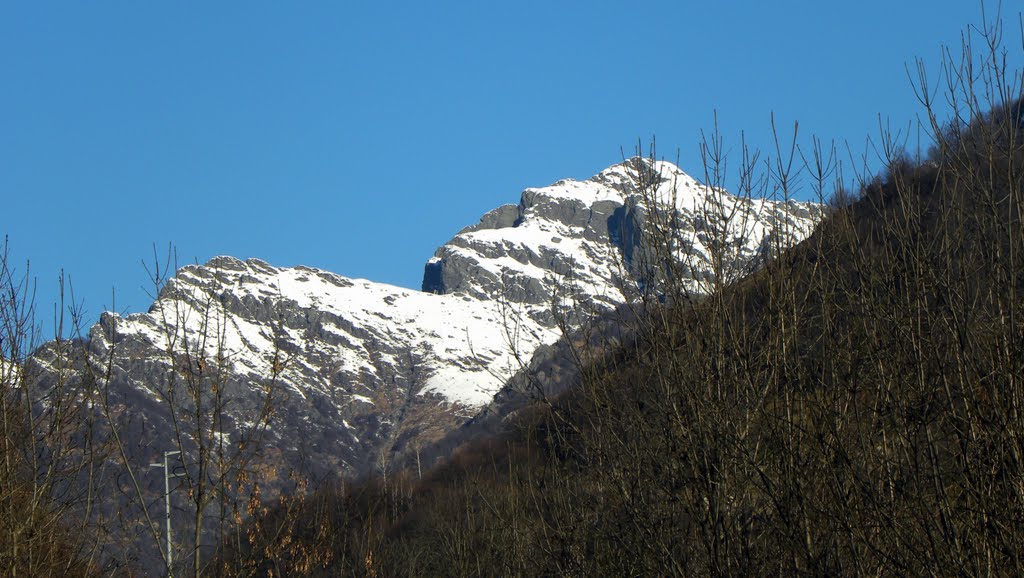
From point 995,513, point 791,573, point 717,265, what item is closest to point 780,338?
point 717,265

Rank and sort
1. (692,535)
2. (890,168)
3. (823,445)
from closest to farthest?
(823,445), (890,168), (692,535)

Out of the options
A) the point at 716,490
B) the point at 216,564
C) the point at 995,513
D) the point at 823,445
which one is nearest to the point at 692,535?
the point at 716,490

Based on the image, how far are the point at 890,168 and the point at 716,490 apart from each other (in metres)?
3.19

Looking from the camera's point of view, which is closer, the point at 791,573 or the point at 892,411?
the point at 892,411

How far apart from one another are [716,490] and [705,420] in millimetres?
555

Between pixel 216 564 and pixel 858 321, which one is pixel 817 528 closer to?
pixel 858 321

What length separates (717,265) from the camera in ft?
31.4

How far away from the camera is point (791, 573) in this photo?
845cm

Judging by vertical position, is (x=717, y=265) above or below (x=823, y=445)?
above

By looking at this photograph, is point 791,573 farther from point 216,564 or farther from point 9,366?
point 9,366

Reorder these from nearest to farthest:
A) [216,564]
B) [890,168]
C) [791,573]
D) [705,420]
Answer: [791,573], [705,420], [890,168], [216,564]

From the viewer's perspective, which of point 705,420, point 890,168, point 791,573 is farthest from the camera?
point 890,168

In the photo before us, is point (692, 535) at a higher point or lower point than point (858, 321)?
lower

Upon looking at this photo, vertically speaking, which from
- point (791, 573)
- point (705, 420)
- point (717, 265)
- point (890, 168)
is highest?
point (890, 168)
